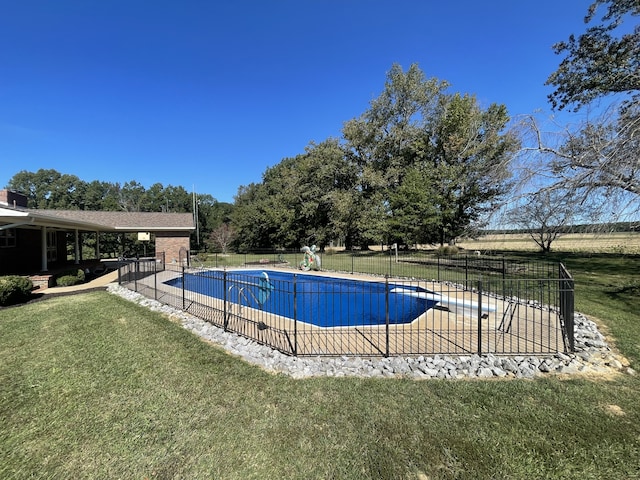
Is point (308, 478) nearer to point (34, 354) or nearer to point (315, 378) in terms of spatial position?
point (315, 378)

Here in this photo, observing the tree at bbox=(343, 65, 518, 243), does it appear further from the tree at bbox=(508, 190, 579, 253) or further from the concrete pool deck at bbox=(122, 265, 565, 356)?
the concrete pool deck at bbox=(122, 265, 565, 356)


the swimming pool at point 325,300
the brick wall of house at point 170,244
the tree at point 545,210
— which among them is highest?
the tree at point 545,210

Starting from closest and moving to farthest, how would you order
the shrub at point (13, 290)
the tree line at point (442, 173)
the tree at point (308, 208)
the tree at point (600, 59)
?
the tree line at point (442, 173) < the shrub at point (13, 290) < the tree at point (600, 59) < the tree at point (308, 208)

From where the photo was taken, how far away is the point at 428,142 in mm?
30172

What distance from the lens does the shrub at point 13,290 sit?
920cm

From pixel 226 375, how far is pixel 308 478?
2368 millimetres

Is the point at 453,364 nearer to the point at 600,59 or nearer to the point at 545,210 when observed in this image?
the point at 545,210

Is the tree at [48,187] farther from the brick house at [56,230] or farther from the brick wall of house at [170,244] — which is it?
the brick wall of house at [170,244]

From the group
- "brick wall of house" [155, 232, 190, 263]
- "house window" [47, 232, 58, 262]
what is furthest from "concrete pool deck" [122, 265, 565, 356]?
"brick wall of house" [155, 232, 190, 263]

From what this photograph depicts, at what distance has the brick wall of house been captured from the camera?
73.2 feet

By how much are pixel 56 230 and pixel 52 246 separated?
3.79 ft

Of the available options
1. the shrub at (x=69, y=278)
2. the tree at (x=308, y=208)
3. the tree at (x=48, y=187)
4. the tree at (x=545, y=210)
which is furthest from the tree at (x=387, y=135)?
the tree at (x=48, y=187)

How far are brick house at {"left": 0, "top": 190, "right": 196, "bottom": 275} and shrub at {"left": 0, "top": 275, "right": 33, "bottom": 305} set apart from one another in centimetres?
201

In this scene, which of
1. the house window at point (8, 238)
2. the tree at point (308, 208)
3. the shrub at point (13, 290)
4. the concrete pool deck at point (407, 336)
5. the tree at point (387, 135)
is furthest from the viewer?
the tree at point (308, 208)
